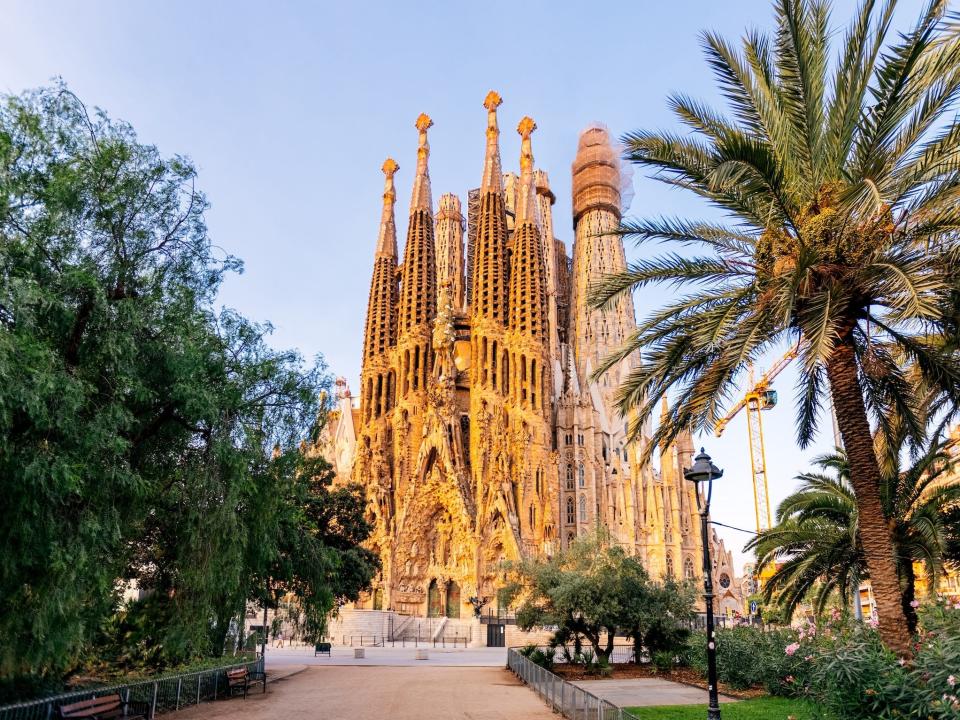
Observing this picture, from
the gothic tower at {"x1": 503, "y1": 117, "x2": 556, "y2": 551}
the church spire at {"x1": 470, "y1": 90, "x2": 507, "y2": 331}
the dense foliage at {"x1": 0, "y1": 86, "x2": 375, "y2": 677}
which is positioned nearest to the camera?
the dense foliage at {"x1": 0, "y1": 86, "x2": 375, "y2": 677}

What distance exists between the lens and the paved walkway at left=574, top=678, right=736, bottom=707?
14.9 meters

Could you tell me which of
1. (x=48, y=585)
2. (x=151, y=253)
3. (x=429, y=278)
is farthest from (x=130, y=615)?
(x=429, y=278)

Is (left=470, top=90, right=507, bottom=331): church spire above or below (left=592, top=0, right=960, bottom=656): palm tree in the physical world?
above

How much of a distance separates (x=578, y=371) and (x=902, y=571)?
141ft

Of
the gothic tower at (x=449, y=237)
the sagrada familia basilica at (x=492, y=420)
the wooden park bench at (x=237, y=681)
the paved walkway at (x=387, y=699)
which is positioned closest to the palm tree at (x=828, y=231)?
the paved walkway at (x=387, y=699)

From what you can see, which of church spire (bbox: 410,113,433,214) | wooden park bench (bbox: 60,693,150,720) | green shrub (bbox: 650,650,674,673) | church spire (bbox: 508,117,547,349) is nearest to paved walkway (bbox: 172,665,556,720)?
wooden park bench (bbox: 60,693,150,720)

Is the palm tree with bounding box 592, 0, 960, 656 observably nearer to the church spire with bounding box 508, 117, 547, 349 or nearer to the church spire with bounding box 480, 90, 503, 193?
the church spire with bounding box 508, 117, 547, 349

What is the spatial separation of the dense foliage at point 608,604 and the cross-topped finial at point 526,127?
42.1m

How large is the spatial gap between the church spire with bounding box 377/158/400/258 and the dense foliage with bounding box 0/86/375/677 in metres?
46.1

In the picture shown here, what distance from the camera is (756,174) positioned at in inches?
393

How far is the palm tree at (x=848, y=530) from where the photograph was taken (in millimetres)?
14211

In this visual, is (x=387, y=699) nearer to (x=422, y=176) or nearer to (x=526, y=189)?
(x=526, y=189)

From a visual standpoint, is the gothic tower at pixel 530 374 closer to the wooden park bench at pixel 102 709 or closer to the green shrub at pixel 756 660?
the green shrub at pixel 756 660

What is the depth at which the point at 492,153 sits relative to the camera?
57.6m
